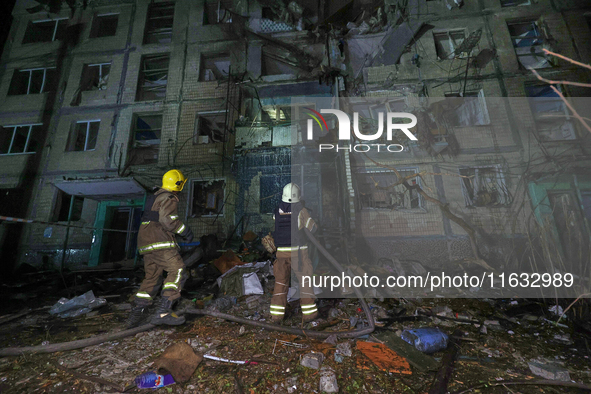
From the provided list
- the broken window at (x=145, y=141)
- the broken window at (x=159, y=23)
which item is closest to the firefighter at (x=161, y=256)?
Answer: the broken window at (x=145, y=141)

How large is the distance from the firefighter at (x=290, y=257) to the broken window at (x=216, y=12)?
12588 mm

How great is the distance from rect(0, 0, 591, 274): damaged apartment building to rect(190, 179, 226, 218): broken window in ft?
0.28

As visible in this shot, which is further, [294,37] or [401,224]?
[294,37]

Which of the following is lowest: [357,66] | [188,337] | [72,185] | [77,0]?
[188,337]

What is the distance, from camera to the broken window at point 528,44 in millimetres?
9484

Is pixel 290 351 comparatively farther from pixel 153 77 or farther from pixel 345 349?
pixel 153 77

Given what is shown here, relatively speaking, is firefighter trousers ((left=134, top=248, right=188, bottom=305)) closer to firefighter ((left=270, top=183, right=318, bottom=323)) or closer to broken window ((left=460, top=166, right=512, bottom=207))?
firefighter ((left=270, top=183, right=318, bottom=323))

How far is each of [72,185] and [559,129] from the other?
18.0 meters

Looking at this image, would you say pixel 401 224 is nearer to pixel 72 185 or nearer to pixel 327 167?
pixel 327 167

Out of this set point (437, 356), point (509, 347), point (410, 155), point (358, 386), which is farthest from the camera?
point (410, 155)

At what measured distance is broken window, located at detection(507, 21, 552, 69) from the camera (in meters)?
9.48

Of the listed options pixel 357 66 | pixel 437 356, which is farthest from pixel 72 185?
pixel 357 66

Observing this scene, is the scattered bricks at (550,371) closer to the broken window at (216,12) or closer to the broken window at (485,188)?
the broken window at (485,188)

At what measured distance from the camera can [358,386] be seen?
7.64 ft
